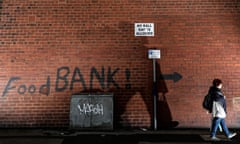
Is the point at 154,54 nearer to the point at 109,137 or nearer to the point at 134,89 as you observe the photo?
the point at 134,89

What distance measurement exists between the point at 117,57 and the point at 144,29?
1.19 meters

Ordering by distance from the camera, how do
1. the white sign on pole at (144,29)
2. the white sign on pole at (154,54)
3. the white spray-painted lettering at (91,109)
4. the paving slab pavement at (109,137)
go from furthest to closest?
the white sign on pole at (144,29) → the white sign on pole at (154,54) → the white spray-painted lettering at (91,109) → the paving slab pavement at (109,137)

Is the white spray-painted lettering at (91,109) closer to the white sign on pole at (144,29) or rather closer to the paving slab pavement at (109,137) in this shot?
the paving slab pavement at (109,137)

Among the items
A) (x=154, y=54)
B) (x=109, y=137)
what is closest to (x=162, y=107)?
(x=154, y=54)

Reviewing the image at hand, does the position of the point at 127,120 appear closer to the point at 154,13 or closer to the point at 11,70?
the point at 154,13

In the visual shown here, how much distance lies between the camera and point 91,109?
6344 mm

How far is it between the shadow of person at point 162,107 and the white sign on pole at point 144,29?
0.98 meters

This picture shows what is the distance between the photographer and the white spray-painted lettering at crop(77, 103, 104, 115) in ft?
20.8

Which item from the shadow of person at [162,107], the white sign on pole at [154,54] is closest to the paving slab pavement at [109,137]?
the shadow of person at [162,107]

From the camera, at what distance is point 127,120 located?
22.3ft

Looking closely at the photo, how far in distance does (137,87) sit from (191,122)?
1899 mm

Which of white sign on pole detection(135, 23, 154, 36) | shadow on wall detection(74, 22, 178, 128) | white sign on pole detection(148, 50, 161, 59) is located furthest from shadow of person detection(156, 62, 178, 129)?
white sign on pole detection(135, 23, 154, 36)

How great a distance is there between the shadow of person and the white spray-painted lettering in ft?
5.82

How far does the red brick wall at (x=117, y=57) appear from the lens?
6.84 metres
